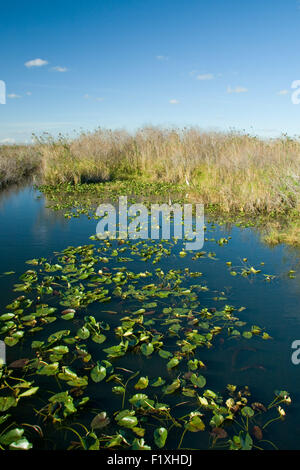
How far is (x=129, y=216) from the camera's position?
318 inches

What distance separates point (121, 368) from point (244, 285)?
2238mm

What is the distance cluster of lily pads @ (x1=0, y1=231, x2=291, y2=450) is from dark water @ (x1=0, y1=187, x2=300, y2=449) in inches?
4.1

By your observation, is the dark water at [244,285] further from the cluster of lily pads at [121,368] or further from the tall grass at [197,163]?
the tall grass at [197,163]

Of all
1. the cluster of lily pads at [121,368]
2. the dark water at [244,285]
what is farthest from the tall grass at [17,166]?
the cluster of lily pads at [121,368]

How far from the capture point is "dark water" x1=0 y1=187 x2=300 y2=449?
2635mm

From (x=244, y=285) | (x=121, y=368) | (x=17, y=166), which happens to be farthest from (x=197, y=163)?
(x=121, y=368)

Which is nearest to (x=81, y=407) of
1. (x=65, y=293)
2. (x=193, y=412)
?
(x=193, y=412)

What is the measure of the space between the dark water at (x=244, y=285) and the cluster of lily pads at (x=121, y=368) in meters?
Result: 0.10

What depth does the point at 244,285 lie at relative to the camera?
4.34 m

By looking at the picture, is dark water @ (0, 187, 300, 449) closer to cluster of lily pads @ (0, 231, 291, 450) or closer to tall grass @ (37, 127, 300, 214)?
cluster of lily pads @ (0, 231, 291, 450)

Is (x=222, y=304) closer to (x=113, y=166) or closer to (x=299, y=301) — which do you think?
(x=299, y=301)

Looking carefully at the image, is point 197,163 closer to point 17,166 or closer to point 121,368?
point 17,166

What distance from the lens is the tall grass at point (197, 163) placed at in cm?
826
